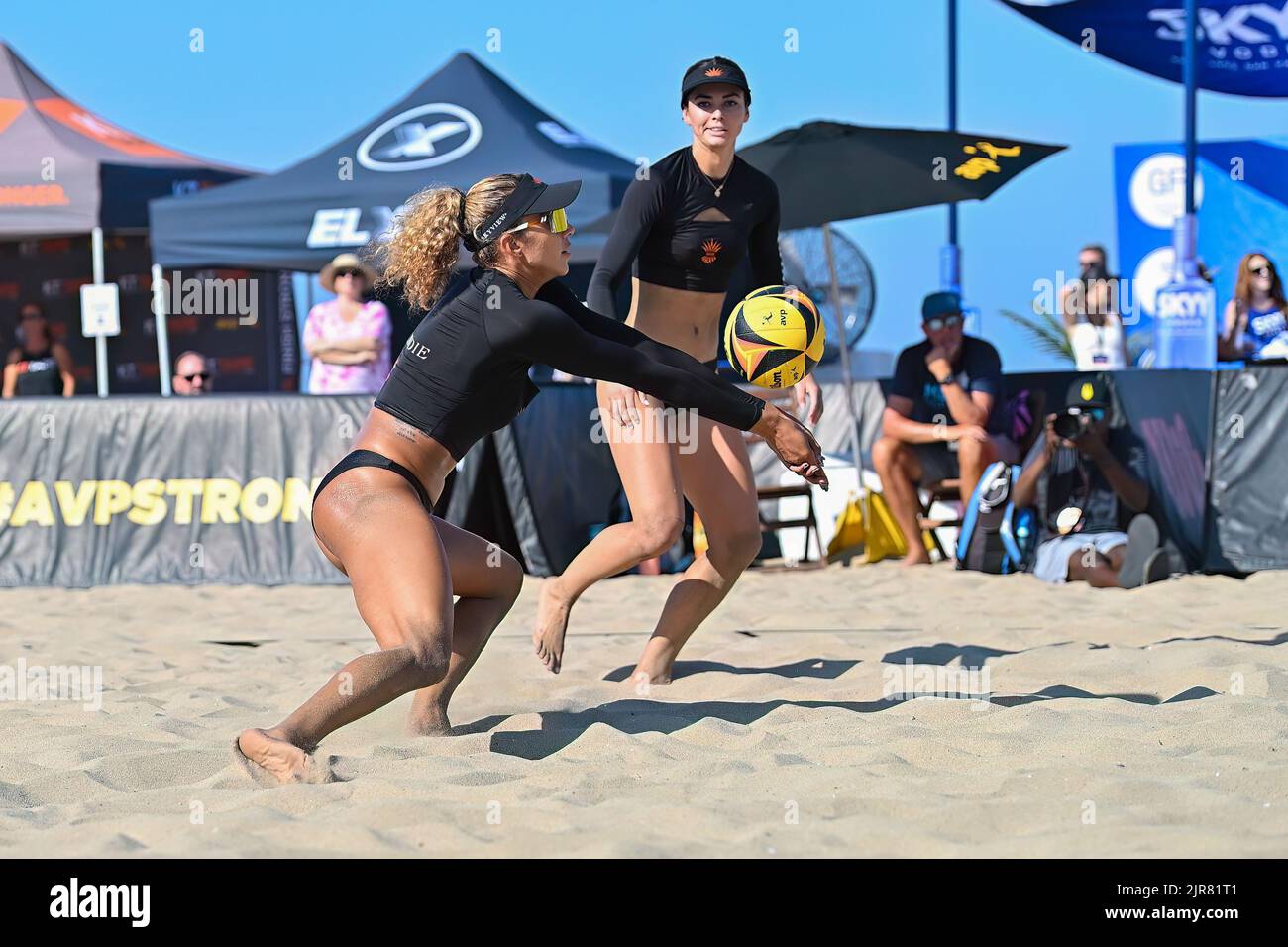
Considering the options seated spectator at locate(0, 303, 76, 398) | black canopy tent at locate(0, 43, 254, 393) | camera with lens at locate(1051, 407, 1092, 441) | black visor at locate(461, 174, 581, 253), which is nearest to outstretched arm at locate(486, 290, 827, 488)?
black visor at locate(461, 174, 581, 253)

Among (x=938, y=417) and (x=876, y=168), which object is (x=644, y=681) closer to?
(x=938, y=417)

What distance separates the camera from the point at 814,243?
12133mm

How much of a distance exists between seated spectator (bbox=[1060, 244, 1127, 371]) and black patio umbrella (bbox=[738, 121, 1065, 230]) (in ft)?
3.56

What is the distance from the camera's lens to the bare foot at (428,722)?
12.3 feet

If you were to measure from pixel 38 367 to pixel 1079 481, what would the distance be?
7242 millimetres

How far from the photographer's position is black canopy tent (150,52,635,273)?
1105cm

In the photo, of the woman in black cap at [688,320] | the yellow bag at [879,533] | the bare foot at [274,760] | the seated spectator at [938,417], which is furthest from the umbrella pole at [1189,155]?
the bare foot at [274,760]

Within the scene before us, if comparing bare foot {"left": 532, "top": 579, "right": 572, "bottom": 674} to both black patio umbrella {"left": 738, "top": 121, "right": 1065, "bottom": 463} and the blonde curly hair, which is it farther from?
black patio umbrella {"left": 738, "top": 121, "right": 1065, "bottom": 463}

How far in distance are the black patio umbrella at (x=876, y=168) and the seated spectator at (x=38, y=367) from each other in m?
5.32

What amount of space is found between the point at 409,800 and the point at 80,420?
20.9 feet

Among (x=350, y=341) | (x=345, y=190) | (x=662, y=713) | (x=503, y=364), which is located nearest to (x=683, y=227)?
(x=503, y=364)

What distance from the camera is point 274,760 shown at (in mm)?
3027
